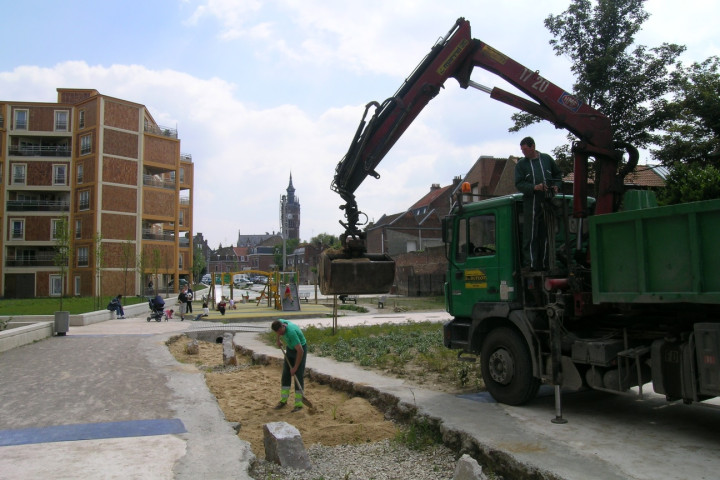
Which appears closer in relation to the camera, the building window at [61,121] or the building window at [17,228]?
the building window at [17,228]

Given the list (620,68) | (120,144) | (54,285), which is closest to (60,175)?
(120,144)

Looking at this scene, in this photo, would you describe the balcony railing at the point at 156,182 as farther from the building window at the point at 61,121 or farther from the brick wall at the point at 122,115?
the building window at the point at 61,121

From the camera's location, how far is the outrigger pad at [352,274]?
8.02m

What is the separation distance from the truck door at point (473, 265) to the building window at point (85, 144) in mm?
50115

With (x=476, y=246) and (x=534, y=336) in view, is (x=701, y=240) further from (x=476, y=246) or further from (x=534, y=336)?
(x=476, y=246)

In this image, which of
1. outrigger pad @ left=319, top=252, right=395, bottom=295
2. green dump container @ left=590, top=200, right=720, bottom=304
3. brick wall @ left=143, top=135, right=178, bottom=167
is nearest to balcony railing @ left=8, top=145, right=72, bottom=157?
brick wall @ left=143, top=135, right=178, bottom=167

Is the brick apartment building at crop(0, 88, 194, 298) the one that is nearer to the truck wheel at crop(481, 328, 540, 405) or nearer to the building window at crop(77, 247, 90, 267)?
the building window at crop(77, 247, 90, 267)

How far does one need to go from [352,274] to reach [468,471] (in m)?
3.82

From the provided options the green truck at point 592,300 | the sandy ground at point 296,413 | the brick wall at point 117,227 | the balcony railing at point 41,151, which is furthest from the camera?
the balcony railing at point 41,151

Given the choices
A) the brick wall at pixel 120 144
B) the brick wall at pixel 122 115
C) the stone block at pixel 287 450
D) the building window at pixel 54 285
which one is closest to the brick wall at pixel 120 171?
the brick wall at pixel 120 144

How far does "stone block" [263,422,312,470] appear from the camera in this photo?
582 cm

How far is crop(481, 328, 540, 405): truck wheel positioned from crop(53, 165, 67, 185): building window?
177 ft

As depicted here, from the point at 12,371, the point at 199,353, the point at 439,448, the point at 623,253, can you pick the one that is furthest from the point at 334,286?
the point at 199,353

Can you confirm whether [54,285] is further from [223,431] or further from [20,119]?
[223,431]
